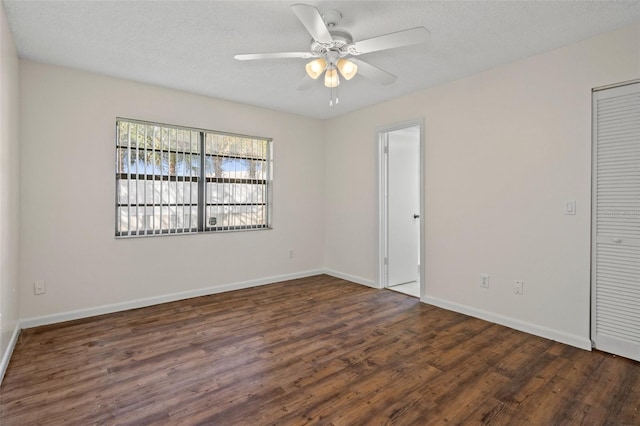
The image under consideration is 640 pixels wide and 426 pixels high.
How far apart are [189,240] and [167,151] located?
111 centimetres

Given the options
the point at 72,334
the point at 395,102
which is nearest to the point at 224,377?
the point at 72,334

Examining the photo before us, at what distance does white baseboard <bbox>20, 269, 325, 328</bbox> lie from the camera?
315 cm

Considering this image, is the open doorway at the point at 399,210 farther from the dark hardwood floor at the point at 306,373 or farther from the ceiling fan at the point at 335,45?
the ceiling fan at the point at 335,45

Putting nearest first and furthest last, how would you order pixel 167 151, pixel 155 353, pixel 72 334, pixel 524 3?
pixel 524 3 < pixel 155 353 < pixel 72 334 < pixel 167 151

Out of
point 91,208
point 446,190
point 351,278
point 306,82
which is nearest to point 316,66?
point 306,82

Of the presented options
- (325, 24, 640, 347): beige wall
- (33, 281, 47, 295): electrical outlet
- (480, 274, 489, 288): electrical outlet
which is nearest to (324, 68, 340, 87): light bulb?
(325, 24, 640, 347): beige wall

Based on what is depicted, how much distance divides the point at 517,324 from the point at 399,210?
81.9 inches

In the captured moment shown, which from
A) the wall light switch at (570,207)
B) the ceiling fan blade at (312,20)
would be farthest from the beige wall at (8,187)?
the wall light switch at (570,207)

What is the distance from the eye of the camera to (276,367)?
2.39 m

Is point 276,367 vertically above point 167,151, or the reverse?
point 167,151

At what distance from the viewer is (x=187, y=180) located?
13.2 feet

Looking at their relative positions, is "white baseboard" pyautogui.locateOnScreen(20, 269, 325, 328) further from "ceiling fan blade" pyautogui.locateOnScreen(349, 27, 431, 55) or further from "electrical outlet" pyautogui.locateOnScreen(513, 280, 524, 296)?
"ceiling fan blade" pyautogui.locateOnScreen(349, 27, 431, 55)

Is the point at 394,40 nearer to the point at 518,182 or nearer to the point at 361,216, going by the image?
the point at 518,182

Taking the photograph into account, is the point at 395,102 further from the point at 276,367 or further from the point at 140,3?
the point at 276,367
